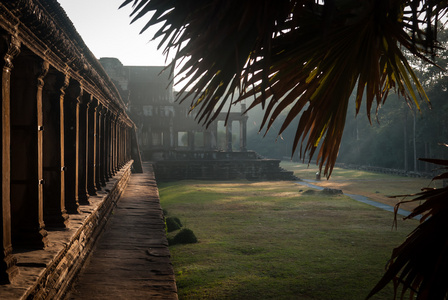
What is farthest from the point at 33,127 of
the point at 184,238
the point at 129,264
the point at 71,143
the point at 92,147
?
the point at 184,238

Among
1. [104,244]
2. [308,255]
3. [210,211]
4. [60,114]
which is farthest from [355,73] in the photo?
[210,211]

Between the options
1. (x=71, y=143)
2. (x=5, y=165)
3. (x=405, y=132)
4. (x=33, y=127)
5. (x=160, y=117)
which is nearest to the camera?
(x=5, y=165)

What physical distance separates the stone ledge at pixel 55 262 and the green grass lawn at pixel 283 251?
1433 millimetres

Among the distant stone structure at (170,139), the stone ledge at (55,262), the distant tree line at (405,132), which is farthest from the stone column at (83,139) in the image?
the distant stone structure at (170,139)

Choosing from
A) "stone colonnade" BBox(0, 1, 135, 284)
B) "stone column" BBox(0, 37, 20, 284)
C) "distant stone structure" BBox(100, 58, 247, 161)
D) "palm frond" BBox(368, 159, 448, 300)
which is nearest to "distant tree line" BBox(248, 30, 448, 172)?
"distant stone structure" BBox(100, 58, 247, 161)

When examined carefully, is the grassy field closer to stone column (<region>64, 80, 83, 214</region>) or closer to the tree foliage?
stone column (<region>64, 80, 83, 214</region>)

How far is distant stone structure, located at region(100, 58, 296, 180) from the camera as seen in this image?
27344 mm

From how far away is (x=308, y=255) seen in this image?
7.38 m

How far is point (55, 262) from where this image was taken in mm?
3477

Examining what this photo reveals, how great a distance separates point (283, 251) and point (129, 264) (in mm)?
3588

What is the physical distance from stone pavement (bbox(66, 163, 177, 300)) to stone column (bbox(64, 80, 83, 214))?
68 centimetres

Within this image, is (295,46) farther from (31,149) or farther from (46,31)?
(31,149)

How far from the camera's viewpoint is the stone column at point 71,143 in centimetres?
550

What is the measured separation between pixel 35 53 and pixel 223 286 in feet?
12.0
